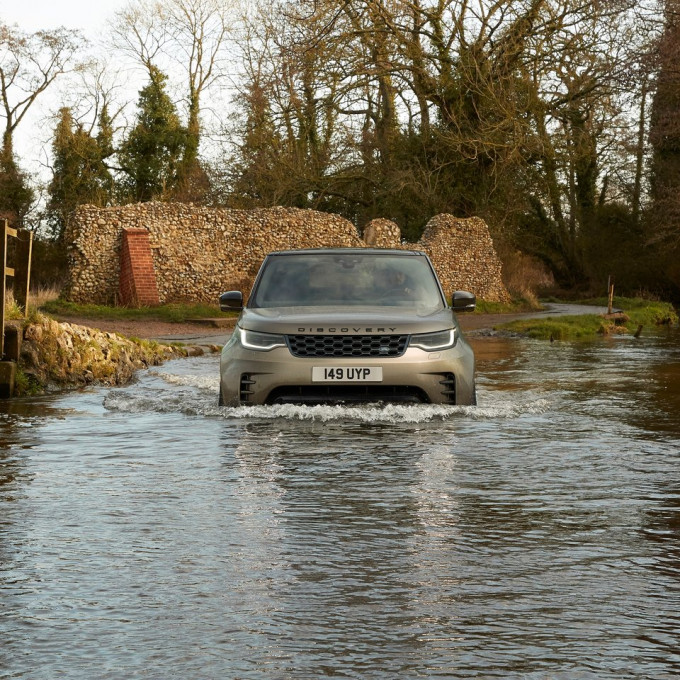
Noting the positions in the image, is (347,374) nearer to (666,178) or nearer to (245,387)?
(245,387)

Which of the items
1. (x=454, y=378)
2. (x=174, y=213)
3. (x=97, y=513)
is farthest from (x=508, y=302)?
(x=97, y=513)

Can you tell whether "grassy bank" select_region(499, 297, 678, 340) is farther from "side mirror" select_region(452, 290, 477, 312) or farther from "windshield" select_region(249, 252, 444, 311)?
"side mirror" select_region(452, 290, 477, 312)

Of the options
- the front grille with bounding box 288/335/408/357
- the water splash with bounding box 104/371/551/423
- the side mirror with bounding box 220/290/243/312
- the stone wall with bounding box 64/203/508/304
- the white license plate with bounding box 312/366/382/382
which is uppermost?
the stone wall with bounding box 64/203/508/304

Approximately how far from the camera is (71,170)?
61.7m

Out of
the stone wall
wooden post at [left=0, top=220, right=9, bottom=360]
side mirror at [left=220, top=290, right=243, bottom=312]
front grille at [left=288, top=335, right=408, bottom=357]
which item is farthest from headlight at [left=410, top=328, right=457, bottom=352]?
the stone wall

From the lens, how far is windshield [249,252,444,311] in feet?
42.0

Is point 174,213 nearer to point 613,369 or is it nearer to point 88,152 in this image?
point 88,152

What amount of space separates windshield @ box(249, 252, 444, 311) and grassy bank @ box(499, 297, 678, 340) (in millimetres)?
15497

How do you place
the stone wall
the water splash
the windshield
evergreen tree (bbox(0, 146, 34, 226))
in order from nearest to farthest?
the water splash
the windshield
the stone wall
evergreen tree (bbox(0, 146, 34, 226))

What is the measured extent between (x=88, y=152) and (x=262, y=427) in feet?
173

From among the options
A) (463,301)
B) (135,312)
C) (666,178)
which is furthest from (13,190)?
(463,301)

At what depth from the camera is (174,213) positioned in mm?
42781

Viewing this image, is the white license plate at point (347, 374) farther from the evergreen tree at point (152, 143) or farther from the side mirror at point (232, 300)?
the evergreen tree at point (152, 143)

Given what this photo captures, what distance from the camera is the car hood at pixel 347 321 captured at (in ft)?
37.7
